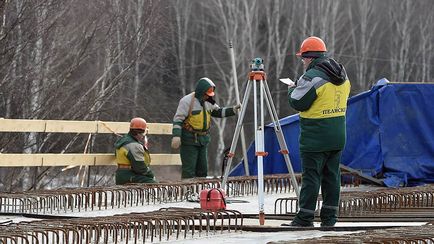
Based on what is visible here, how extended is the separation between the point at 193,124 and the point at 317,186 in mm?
6554

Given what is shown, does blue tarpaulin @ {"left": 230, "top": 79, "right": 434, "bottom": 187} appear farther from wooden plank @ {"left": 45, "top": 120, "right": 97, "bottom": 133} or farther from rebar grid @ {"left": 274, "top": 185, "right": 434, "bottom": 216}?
rebar grid @ {"left": 274, "top": 185, "right": 434, "bottom": 216}

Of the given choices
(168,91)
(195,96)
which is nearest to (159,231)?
(195,96)

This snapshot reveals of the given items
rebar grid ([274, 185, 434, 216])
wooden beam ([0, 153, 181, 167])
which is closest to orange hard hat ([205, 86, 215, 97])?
wooden beam ([0, 153, 181, 167])

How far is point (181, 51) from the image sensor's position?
45219mm

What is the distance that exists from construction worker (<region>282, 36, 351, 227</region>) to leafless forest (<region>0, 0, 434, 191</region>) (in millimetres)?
9865

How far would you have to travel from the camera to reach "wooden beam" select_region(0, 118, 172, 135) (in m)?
14.4

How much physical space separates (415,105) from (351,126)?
1.08 metres

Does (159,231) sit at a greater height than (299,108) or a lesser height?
lesser

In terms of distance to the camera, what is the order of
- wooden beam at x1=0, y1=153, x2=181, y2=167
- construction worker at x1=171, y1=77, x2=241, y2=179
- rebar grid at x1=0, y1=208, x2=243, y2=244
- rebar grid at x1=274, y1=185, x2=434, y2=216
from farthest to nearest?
1. construction worker at x1=171, y1=77, x2=241, y2=179
2. wooden beam at x1=0, y1=153, x2=181, y2=167
3. rebar grid at x1=274, y1=185, x2=434, y2=216
4. rebar grid at x1=0, y1=208, x2=243, y2=244

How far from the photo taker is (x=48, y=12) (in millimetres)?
19219

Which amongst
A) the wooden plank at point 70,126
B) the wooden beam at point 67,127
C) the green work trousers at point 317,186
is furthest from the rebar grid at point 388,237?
the wooden plank at point 70,126

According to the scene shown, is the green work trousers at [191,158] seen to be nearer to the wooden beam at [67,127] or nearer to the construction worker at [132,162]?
the wooden beam at [67,127]

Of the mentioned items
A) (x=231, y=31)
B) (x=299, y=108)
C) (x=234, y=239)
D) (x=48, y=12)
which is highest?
(x=231, y=31)

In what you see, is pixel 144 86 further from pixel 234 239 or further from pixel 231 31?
pixel 234 239
